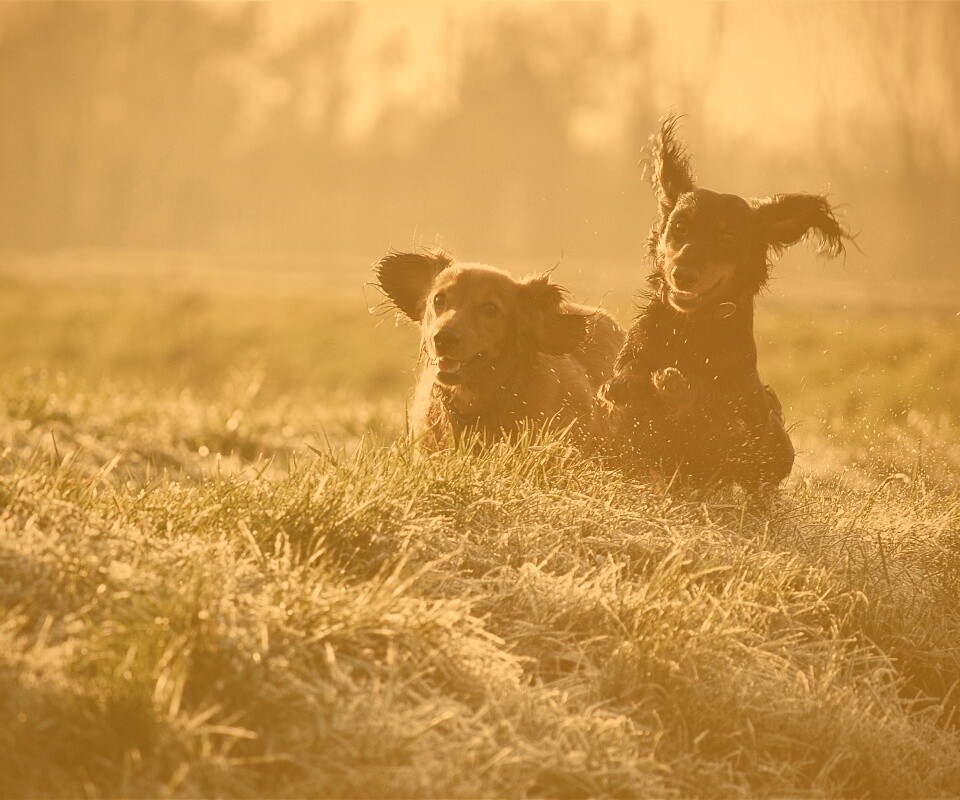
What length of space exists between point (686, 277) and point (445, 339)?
1.22 meters

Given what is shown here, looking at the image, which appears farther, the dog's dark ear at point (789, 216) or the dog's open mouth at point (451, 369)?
the dog's open mouth at point (451, 369)

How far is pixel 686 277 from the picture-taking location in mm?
5324

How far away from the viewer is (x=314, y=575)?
407 centimetres

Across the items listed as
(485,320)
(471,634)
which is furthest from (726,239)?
(471,634)

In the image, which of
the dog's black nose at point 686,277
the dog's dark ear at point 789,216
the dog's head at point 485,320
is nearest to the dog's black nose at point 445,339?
the dog's head at point 485,320

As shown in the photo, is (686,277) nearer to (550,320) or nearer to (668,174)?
(668,174)

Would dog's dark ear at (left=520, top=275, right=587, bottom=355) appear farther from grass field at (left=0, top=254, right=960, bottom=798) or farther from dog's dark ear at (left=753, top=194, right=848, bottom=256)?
dog's dark ear at (left=753, top=194, right=848, bottom=256)

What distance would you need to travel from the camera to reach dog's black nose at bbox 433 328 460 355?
5.88 metres

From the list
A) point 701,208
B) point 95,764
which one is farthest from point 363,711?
point 701,208

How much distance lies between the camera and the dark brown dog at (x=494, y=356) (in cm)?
604

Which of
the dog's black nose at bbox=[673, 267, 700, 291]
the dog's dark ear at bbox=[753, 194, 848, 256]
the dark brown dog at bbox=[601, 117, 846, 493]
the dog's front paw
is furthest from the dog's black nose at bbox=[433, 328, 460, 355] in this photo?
the dog's dark ear at bbox=[753, 194, 848, 256]

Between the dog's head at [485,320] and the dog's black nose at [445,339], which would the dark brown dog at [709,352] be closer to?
the dog's head at [485,320]

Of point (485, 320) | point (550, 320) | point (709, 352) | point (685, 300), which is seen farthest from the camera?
point (550, 320)

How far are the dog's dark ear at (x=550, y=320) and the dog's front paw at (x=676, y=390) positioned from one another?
0.84 m
